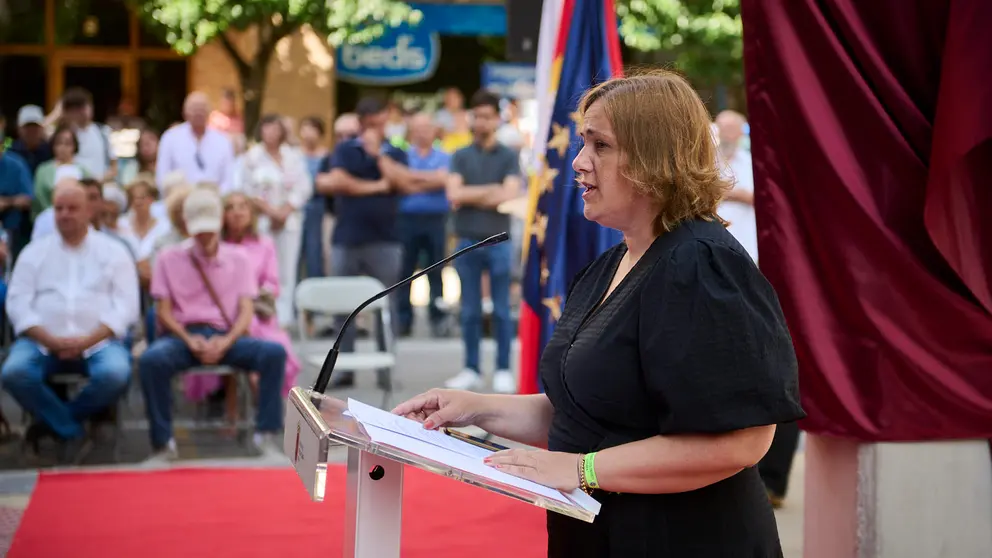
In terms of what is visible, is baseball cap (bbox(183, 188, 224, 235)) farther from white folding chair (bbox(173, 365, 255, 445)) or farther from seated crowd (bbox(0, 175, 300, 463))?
white folding chair (bbox(173, 365, 255, 445))

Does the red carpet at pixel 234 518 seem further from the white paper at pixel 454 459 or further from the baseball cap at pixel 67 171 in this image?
the baseball cap at pixel 67 171

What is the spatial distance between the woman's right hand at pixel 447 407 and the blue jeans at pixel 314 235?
29.1ft

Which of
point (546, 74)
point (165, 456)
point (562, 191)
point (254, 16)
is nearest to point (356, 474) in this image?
point (562, 191)

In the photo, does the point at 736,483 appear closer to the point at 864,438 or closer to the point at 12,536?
the point at 864,438

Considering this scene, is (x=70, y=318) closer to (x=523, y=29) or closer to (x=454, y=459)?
(x=523, y=29)

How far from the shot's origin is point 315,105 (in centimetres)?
1947

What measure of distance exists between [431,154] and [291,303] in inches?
82.4

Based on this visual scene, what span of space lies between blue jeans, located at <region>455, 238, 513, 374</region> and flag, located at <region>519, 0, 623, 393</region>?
2.85 metres

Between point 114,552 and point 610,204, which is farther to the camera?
point 114,552

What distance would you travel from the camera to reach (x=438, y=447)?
2156mm

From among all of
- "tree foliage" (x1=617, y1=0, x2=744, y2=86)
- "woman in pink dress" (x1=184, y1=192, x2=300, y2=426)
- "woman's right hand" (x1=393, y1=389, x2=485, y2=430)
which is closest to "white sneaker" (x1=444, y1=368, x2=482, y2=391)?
"woman in pink dress" (x1=184, y1=192, x2=300, y2=426)

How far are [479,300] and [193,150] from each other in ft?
10.7

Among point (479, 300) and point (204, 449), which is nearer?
point (204, 449)

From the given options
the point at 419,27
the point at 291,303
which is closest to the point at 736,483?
the point at 291,303
